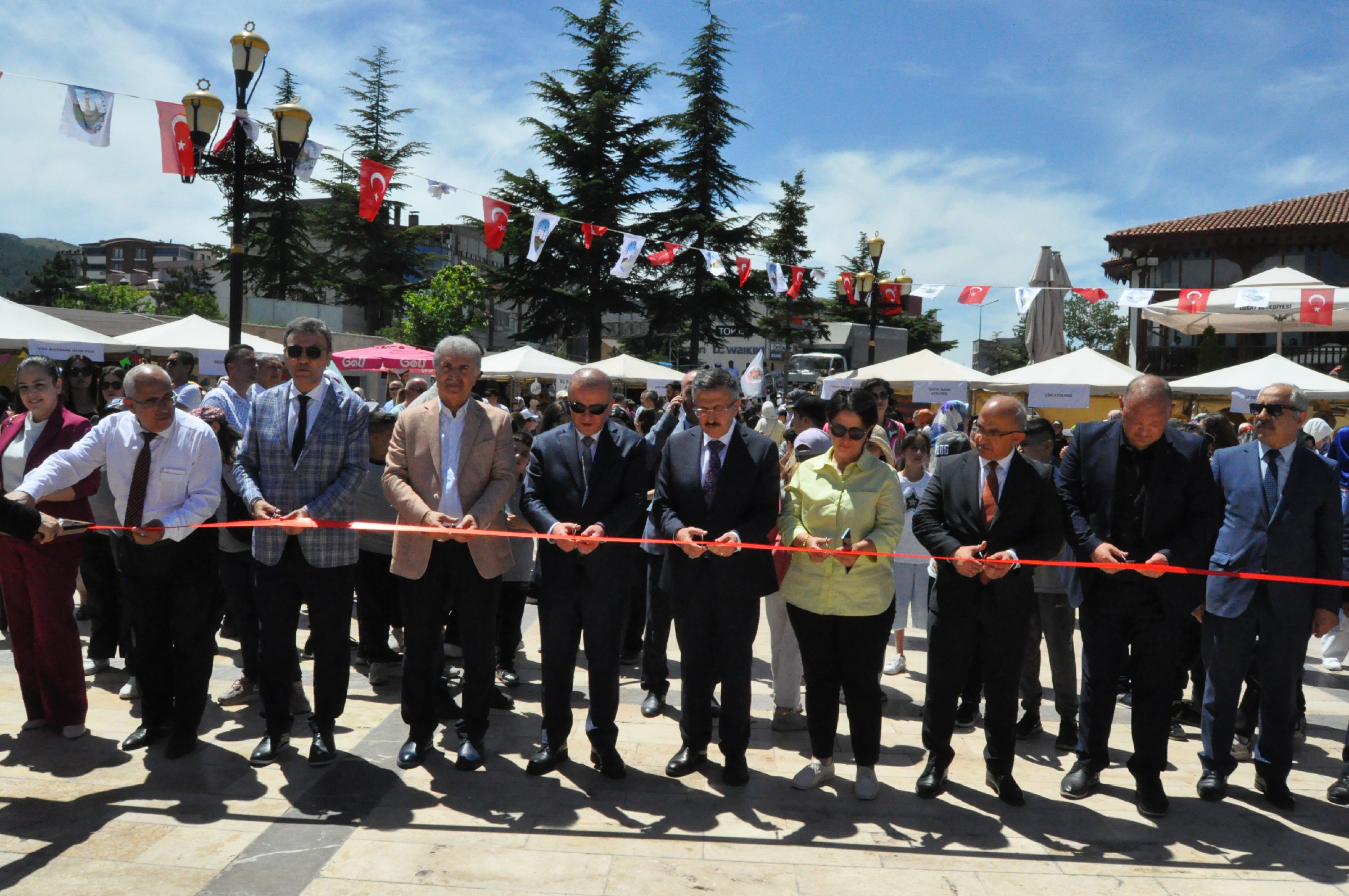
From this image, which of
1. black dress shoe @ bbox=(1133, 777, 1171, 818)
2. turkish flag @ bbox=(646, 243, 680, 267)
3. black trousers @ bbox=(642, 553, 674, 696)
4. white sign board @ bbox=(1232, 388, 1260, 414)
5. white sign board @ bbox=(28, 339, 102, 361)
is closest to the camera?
black dress shoe @ bbox=(1133, 777, 1171, 818)

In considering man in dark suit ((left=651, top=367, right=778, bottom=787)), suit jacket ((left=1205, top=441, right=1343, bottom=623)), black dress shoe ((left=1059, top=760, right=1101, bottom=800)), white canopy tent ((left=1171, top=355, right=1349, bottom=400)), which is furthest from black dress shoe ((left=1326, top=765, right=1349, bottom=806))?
white canopy tent ((left=1171, top=355, right=1349, bottom=400))

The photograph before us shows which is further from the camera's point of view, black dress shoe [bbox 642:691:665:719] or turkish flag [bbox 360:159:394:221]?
turkish flag [bbox 360:159:394:221]

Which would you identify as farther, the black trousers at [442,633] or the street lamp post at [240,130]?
the street lamp post at [240,130]

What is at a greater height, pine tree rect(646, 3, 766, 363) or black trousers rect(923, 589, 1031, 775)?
pine tree rect(646, 3, 766, 363)

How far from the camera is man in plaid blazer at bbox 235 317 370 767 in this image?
4320mm

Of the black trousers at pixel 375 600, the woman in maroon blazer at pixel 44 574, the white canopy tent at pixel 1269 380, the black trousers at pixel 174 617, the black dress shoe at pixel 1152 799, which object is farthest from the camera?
the white canopy tent at pixel 1269 380

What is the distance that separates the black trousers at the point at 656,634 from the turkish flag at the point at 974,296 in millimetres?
11116

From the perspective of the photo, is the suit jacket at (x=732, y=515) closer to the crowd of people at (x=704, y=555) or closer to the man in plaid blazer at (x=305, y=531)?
the crowd of people at (x=704, y=555)

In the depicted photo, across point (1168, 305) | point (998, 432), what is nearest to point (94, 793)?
point (998, 432)

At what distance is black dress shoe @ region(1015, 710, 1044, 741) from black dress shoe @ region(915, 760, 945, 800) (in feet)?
3.65

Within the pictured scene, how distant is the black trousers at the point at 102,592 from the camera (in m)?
5.91

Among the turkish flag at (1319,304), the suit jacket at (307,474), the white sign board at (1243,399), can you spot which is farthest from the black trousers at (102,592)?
the turkish flag at (1319,304)

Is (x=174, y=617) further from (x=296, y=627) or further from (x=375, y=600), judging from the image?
(x=375, y=600)

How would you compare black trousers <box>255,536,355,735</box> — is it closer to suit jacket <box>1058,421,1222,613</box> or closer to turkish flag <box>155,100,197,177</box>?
suit jacket <box>1058,421,1222,613</box>
